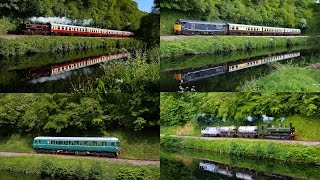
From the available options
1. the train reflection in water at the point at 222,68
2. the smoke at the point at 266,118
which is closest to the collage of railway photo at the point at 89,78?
the train reflection in water at the point at 222,68

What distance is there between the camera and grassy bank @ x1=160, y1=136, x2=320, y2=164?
723 cm

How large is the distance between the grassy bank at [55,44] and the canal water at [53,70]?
0.08 metres

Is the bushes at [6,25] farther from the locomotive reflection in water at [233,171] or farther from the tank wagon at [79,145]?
the locomotive reflection in water at [233,171]

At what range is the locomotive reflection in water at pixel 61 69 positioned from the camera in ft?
24.5

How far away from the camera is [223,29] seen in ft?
23.6

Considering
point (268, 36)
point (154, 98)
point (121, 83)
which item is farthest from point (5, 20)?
point (268, 36)

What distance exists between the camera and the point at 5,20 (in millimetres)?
7473

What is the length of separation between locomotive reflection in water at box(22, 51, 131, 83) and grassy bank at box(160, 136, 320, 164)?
4.13ft

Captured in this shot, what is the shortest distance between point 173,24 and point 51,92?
183 centimetres

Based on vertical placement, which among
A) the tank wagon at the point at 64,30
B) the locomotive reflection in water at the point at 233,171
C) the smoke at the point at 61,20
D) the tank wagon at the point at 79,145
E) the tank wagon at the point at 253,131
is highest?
the smoke at the point at 61,20

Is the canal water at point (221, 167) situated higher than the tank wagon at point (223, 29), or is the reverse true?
the tank wagon at point (223, 29)

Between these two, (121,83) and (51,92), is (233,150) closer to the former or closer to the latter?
(121,83)

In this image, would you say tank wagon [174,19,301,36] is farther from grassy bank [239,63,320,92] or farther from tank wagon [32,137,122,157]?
tank wagon [32,137,122,157]

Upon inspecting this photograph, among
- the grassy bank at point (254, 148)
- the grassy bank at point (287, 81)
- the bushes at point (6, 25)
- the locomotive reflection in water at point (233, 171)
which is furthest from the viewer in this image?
the bushes at point (6, 25)
